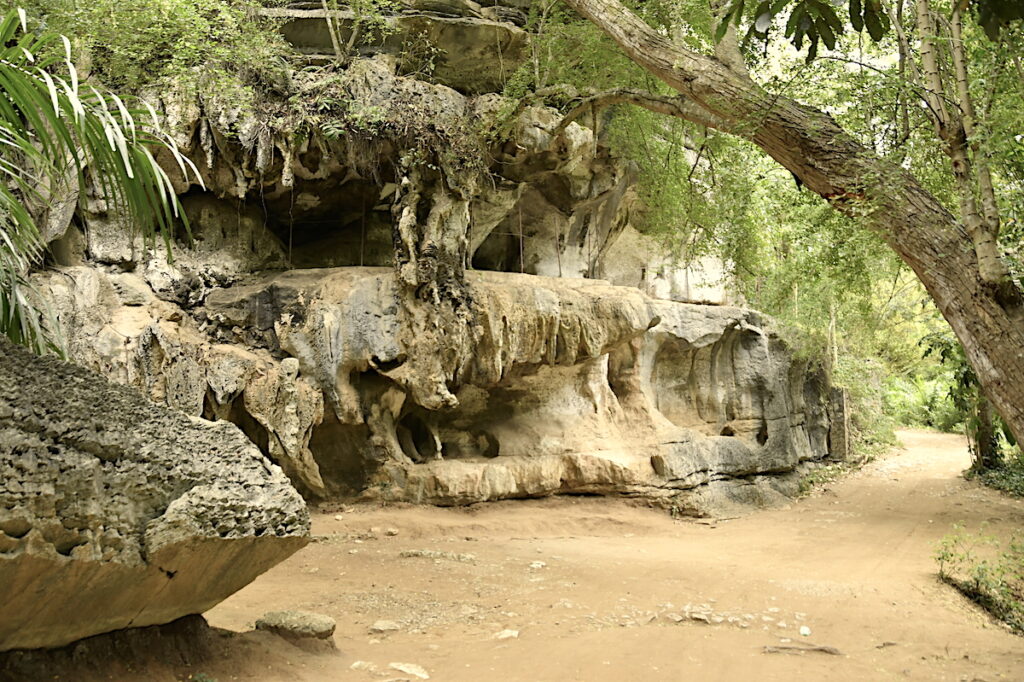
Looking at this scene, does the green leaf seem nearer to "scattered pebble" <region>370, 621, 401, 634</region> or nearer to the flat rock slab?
the flat rock slab

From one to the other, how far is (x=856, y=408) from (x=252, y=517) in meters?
18.4

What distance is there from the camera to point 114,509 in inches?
137

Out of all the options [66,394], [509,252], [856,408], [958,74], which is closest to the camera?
[66,394]

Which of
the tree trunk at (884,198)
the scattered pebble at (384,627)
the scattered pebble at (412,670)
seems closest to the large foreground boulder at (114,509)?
the scattered pebble at (412,670)

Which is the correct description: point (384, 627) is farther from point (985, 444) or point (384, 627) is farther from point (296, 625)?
point (985, 444)

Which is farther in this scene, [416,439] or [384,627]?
[416,439]

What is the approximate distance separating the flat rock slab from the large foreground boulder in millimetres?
737

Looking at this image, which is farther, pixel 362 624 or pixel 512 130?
pixel 512 130

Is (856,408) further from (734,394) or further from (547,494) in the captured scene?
(547,494)

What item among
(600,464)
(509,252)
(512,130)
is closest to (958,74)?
(512,130)

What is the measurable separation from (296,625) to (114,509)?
1830mm

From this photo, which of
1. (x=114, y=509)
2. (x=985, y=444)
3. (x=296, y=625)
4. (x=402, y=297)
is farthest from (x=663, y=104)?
(x=985, y=444)

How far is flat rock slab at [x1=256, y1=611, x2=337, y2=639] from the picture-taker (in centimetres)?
487

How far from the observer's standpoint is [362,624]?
238 inches
